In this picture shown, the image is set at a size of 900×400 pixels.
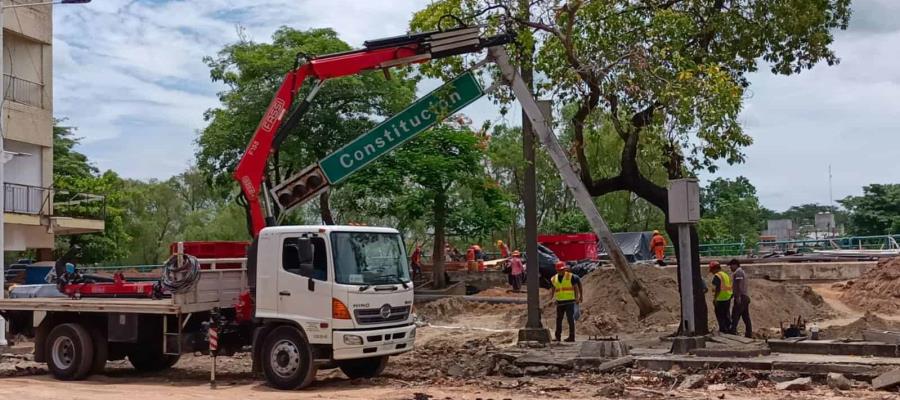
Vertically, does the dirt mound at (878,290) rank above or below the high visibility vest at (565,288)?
below

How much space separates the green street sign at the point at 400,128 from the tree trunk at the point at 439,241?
1593 centimetres

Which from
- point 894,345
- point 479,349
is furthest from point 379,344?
point 894,345

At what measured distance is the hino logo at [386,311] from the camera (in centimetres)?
1427

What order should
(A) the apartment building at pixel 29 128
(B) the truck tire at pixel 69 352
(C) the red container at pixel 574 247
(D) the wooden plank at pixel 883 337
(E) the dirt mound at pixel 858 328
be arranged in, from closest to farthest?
(D) the wooden plank at pixel 883 337, (B) the truck tire at pixel 69 352, (E) the dirt mound at pixel 858 328, (A) the apartment building at pixel 29 128, (C) the red container at pixel 574 247

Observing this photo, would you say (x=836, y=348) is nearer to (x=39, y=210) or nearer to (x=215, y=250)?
(x=215, y=250)

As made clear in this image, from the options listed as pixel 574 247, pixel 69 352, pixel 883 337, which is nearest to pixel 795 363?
pixel 883 337

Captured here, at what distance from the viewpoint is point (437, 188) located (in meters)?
32.4

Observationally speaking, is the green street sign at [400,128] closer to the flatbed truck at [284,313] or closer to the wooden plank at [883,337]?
the flatbed truck at [284,313]

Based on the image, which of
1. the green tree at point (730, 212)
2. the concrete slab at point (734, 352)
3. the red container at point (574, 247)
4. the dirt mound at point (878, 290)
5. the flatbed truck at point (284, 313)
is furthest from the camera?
the green tree at point (730, 212)

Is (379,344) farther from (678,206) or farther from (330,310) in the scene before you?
(678,206)

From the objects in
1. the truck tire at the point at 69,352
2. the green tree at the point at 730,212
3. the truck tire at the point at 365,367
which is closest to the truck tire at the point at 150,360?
the truck tire at the point at 69,352

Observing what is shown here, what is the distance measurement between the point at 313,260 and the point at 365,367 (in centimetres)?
245

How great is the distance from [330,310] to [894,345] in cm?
859

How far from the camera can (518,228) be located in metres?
57.6
